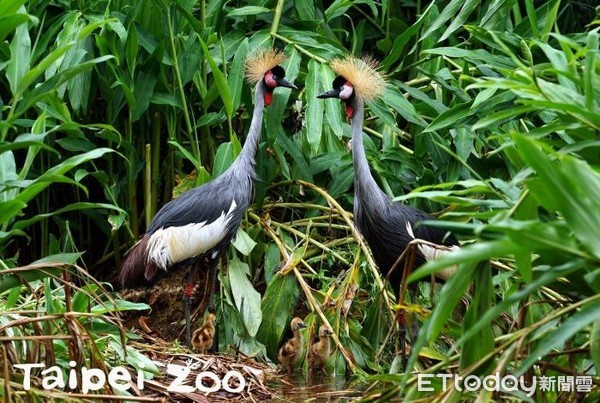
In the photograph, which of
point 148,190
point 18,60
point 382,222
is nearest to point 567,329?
point 18,60

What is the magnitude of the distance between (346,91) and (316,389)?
1.68 meters

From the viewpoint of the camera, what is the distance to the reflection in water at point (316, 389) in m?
5.23

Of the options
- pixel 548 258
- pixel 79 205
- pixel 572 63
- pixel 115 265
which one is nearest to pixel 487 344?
pixel 548 258

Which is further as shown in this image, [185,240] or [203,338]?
[185,240]

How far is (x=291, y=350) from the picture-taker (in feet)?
19.5

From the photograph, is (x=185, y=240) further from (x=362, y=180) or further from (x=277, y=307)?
(x=362, y=180)

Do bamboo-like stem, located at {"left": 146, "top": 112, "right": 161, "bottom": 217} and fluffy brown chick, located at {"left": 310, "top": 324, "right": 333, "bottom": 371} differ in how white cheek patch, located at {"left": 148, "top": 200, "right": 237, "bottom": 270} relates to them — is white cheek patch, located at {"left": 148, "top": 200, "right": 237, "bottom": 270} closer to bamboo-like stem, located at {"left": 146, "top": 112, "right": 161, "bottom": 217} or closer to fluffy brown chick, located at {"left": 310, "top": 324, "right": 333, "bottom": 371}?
bamboo-like stem, located at {"left": 146, "top": 112, "right": 161, "bottom": 217}

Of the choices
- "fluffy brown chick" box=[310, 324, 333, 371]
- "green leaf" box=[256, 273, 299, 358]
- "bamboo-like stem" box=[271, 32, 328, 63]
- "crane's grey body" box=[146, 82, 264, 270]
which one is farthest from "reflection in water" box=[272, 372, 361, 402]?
"bamboo-like stem" box=[271, 32, 328, 63]

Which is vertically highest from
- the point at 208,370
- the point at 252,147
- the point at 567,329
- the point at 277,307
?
the point at 252,147

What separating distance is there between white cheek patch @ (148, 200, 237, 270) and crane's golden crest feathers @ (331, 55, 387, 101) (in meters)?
0.96

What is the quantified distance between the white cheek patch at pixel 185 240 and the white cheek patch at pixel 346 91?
2.83ft

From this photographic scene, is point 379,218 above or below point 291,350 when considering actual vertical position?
above

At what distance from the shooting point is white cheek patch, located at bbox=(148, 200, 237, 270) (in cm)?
602

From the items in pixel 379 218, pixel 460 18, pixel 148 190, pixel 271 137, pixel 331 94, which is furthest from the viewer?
pixel 148 190
